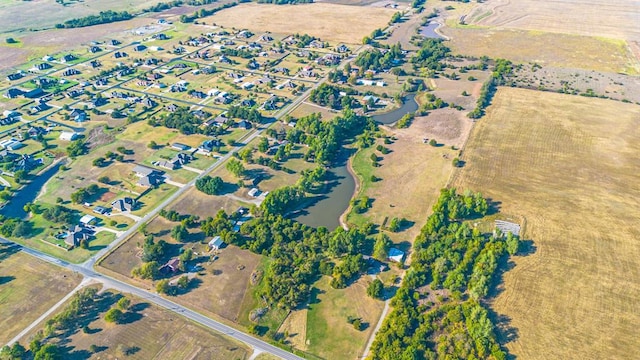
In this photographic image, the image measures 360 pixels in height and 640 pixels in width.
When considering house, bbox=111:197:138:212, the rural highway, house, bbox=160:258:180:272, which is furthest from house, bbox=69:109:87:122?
house, bbox=160:258:180:272

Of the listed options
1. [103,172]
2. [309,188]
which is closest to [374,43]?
[309,188]

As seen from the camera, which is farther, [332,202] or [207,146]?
[207,146]

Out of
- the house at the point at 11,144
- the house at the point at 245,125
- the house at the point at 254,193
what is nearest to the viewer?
the house at the point at 254,193

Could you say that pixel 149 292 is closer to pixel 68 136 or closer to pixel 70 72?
pixel 68 136

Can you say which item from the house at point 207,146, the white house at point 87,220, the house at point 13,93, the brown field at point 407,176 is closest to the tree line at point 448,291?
the brown field at point 407,176

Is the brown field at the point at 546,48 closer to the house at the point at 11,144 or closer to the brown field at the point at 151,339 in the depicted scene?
the brown field at the point at 151,339

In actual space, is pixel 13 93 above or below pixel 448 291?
above

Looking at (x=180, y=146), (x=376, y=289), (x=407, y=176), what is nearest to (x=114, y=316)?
(x=376, y=289)
